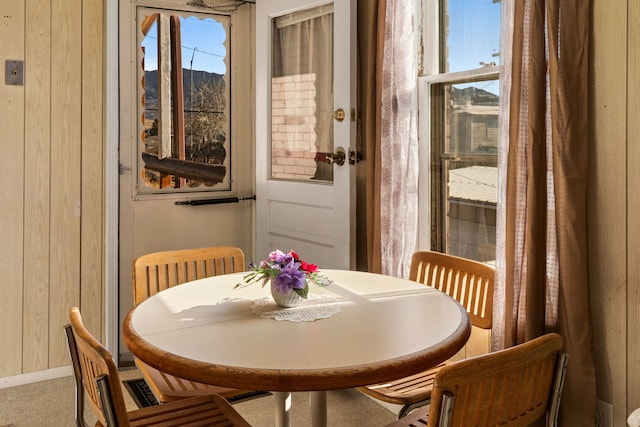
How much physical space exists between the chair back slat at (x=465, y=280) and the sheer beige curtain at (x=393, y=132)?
50 cm

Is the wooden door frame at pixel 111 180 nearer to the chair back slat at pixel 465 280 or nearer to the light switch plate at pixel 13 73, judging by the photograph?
the light switch plate at pixel 13 73

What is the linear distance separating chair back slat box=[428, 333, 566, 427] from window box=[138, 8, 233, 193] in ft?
9.33

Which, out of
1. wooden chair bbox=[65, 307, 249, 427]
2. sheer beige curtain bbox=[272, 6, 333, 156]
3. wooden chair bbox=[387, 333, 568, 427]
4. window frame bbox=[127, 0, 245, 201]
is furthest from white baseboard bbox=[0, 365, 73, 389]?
wooden chair bbox=[387, 333, 568, 427]

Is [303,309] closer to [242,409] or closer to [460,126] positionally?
[242,409]

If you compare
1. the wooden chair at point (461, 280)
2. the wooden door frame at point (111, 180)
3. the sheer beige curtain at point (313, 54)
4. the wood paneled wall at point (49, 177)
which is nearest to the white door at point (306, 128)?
the sheer beige curtain at point (313, 54)

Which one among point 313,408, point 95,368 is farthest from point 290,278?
point 95,368

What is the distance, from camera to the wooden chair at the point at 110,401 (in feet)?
4.55

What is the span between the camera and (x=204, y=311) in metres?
1.90

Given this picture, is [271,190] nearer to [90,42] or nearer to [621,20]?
[90,42]

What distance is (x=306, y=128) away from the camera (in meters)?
3.51

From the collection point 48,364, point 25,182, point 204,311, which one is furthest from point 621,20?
point 48,364

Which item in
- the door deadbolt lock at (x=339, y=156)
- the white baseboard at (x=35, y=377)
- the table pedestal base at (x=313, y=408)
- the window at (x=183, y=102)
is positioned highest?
the window at (x=183, y=102)

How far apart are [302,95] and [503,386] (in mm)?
2466

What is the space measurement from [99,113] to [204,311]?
6.39 ft
